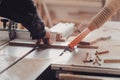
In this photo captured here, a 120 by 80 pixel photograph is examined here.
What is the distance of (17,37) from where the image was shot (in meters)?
1.94

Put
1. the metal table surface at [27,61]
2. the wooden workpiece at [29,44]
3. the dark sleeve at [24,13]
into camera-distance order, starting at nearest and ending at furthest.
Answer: the metal table surface at [27,61] → the dark sleeve at [24,13] → the wooden workpiece at [29,44]

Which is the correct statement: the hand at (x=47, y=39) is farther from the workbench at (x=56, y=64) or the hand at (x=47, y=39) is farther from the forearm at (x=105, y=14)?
the forearm at (x=105, y=14)

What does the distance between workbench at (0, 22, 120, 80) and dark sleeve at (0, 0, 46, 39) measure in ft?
0.42

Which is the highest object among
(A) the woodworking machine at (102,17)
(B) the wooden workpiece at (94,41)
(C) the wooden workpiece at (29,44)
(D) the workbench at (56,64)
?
(A) the woodworking machine at (102,17)

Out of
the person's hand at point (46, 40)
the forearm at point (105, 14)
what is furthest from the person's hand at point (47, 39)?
the forearm at point (105, 14)

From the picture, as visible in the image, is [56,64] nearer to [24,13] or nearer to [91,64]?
[91,64]

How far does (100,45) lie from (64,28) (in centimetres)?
34

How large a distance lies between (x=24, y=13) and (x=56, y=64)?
0.37m

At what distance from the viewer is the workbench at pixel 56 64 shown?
138cm

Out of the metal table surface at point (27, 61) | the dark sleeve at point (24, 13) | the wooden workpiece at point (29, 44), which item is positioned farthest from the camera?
the wooden workpiece at point (29, 44)

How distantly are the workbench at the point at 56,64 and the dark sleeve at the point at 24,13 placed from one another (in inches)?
5.0

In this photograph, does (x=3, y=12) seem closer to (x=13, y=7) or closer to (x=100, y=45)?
(x=13, y=7)

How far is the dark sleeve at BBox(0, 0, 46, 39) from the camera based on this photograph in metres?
1.68

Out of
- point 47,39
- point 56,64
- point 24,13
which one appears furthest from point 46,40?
point 56,64
